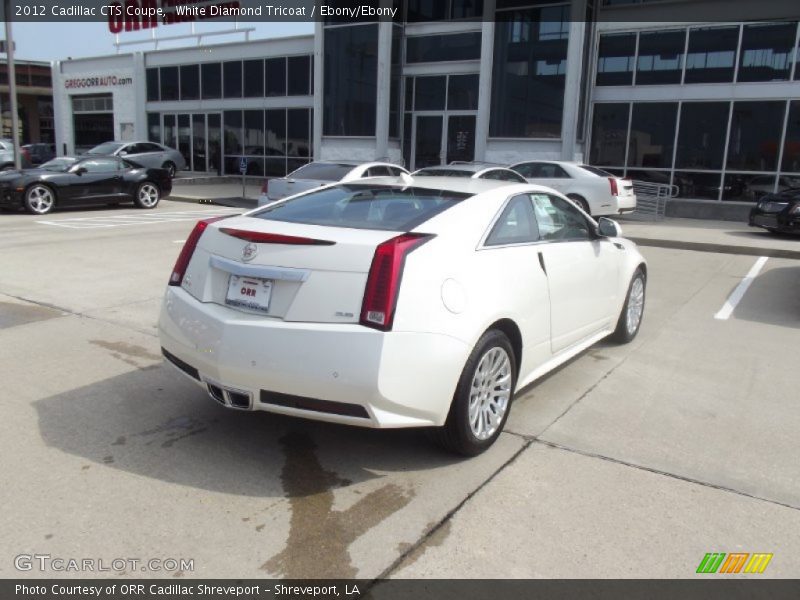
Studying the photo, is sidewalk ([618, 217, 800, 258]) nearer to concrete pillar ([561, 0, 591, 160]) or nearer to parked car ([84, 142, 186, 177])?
concrete pillar ([561, 0, 591, 160])

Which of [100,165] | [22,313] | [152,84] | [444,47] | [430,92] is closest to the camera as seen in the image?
[22,313]

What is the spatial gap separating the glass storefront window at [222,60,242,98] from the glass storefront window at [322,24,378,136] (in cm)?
606

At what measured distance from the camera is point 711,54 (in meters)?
18.7

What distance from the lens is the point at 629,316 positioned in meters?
6.28

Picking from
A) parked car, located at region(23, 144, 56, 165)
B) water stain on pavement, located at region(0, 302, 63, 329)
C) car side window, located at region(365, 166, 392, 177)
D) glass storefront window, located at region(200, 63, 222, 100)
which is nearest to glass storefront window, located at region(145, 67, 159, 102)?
glass storefront window, located at region(200, 63, 222, 100)

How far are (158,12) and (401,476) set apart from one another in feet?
108

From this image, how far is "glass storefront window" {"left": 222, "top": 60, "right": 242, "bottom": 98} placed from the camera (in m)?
27.9

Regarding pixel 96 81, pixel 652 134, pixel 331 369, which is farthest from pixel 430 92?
pixel 331 369

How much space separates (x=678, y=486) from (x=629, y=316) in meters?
2.91

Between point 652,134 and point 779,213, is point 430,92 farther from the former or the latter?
point 779,213

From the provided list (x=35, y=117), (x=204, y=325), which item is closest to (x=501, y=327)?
(x=204, y=325)

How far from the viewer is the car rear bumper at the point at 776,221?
13.9 meters

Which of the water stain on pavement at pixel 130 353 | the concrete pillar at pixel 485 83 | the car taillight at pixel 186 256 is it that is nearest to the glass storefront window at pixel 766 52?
the concrete pillar at pixel 485 83

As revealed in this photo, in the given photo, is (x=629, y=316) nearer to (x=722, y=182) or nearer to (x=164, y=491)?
(x=164, y=491)
